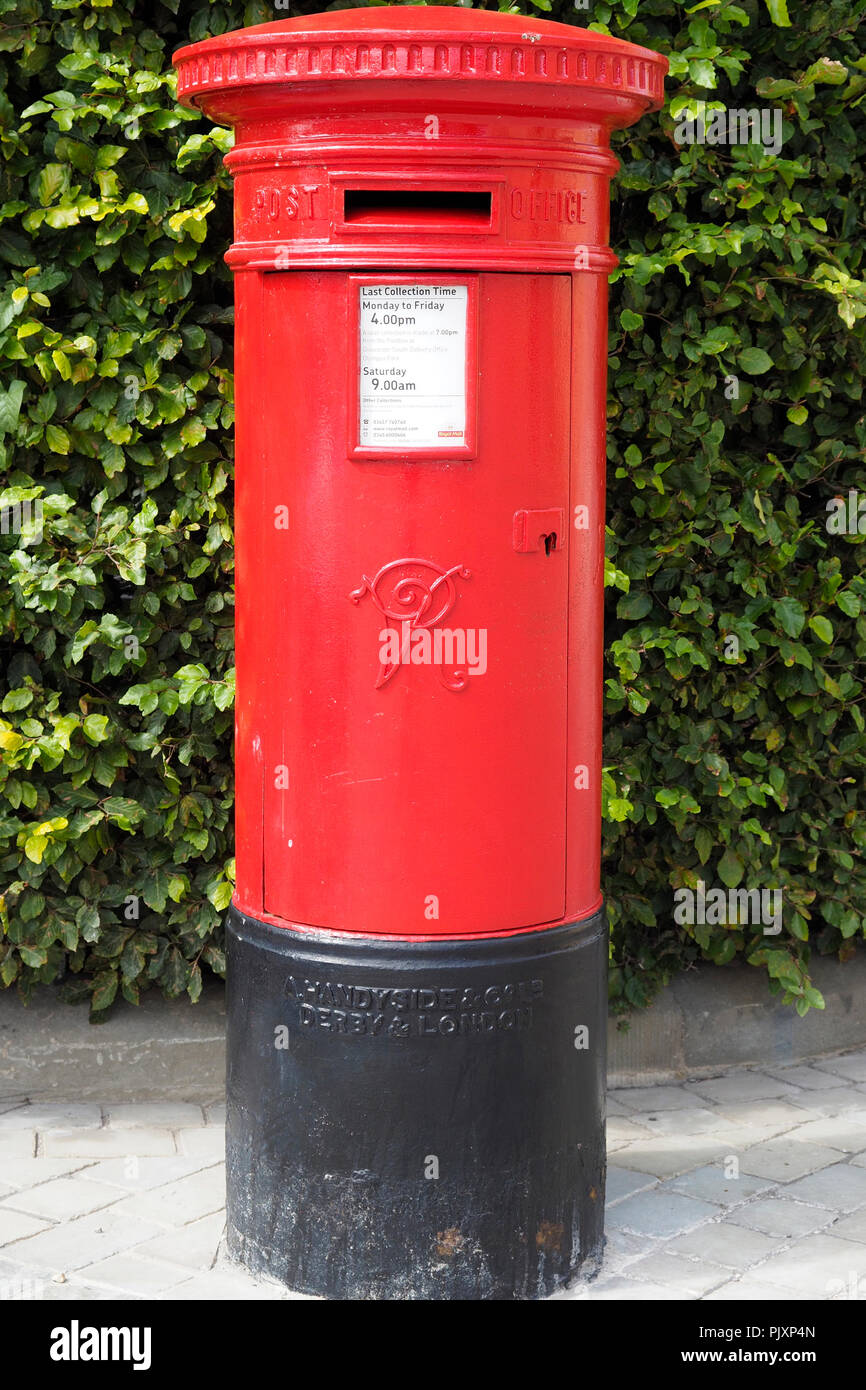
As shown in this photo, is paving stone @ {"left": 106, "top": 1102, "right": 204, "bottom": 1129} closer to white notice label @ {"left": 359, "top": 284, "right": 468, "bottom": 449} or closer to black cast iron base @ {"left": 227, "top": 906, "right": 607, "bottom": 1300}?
black cast iron base @ {"left": 227, "top": 906, "right": 607, "bottom": 1300}

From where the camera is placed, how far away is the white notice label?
118 inches

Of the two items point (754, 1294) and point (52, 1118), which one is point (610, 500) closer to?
point (754, 1294)

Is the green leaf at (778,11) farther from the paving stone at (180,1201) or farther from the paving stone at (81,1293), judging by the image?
the paving stone at (81,1293)

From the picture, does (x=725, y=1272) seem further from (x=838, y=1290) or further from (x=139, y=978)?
(x=139, y=978)

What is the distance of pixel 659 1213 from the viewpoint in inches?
148

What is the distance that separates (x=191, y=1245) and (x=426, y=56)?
246 centimetres

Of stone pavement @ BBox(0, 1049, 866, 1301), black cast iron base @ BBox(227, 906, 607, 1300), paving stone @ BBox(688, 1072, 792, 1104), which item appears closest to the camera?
black cast iron base @ BBox(227, 906, 607, 1300)

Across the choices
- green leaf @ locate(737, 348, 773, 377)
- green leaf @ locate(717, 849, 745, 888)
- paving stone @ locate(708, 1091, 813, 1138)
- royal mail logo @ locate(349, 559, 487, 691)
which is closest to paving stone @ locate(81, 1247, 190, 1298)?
royal mail logo @ locate(349, 559, 487, 691)

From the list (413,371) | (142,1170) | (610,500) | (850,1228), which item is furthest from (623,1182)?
(413,371)

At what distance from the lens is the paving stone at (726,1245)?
11.6 ft

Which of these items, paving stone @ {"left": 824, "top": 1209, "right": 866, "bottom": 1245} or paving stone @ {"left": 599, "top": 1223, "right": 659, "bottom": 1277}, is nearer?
paving stone @ {"left": 599, "top": 1223, "right": 659, "bottom": 1277}

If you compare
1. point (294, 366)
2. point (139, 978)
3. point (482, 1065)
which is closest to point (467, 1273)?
point (482, 1065)

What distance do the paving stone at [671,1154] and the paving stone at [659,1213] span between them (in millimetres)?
149

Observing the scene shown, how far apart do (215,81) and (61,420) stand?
134 centimetres
